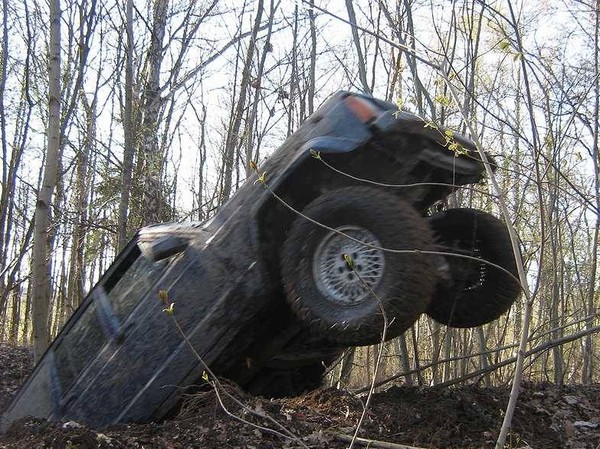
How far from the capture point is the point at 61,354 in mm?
4801

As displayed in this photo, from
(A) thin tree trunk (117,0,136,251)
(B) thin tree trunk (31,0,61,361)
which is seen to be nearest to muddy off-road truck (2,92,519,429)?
(B) thin tree trunk (31,0,61,361)

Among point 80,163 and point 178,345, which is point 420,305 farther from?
point 80,163

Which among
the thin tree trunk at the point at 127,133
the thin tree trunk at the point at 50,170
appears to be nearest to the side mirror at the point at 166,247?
the thin tree trunk at the point at 50,170

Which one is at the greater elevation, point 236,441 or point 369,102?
point 369,102

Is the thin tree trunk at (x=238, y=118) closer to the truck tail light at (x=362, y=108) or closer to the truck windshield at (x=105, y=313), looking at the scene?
the truck windshield at (x=105, y=313)

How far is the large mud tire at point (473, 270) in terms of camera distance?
4.65 m

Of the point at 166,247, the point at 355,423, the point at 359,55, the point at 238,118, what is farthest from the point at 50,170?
the point at 238,118

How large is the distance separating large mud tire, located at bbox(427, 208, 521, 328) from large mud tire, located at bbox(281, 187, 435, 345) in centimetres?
100

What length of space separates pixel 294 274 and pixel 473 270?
1.54 meters

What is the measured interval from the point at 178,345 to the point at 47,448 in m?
1.00

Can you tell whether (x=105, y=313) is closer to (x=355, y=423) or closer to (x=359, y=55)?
(x=355, y=423)

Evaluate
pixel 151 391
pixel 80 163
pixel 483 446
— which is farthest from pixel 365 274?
pixel 80 163

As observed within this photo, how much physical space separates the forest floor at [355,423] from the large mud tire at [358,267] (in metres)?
0.45

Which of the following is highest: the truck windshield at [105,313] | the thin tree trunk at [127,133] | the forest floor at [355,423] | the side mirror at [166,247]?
the thin tree trunk at [127,133]
